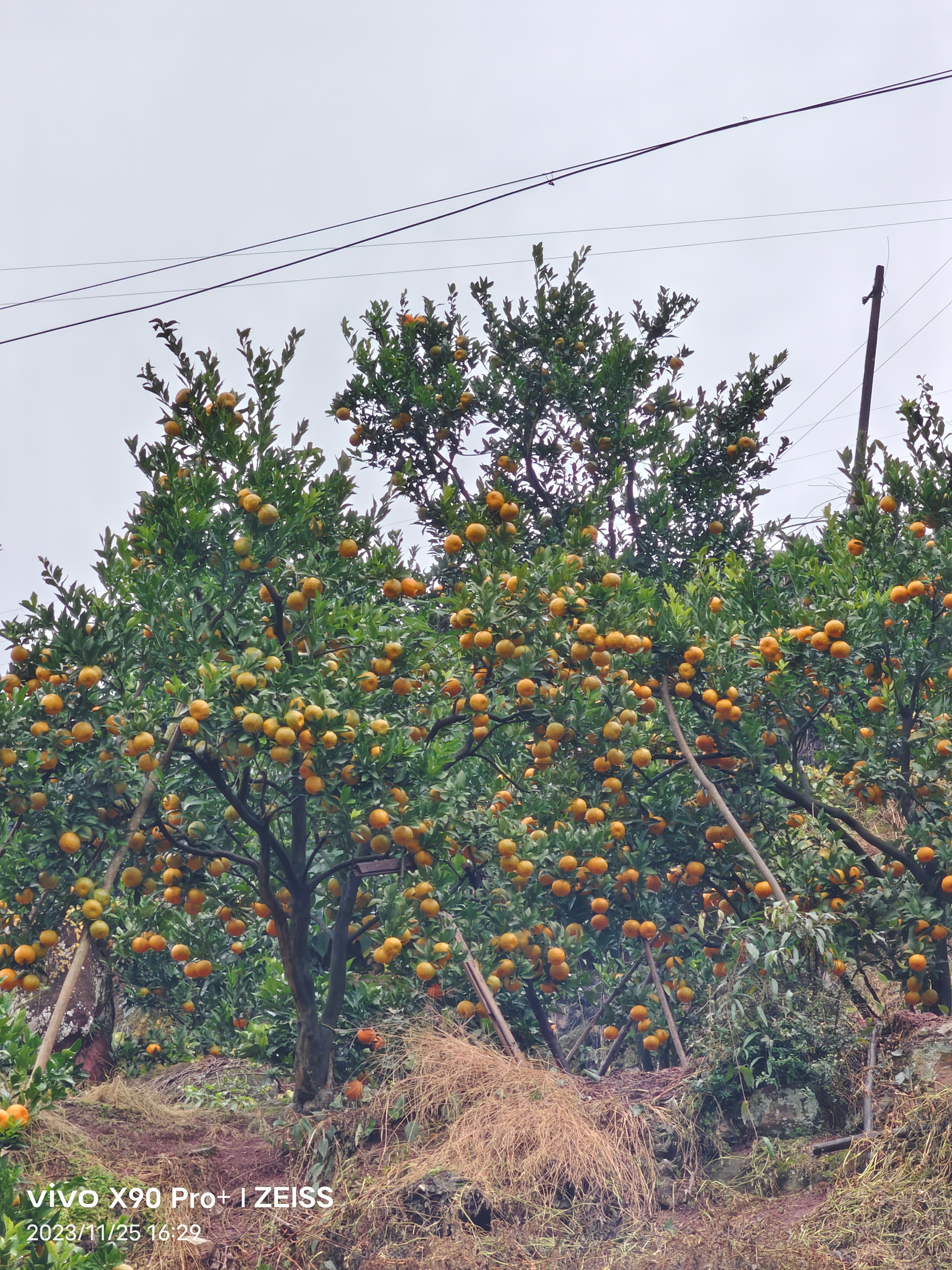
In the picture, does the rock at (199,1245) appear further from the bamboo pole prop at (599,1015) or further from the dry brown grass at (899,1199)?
the dry brown grass at (899,1199)

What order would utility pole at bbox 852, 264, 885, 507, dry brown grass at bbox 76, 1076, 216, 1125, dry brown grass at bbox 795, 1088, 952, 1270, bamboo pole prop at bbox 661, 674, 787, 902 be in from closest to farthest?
dry brown grass at bbox 795, 1088, 952, 1270 → bamboo pole prop at bbox 661, 674, 787, 902 → dry brown grass at bbox 76, 1076, 216, 1125 → utility pole at bbox 852, 264, 885, 507

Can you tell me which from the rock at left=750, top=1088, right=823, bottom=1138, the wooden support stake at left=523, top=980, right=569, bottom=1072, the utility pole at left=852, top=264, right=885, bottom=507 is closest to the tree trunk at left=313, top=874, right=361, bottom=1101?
the wooden support stake at left=523, top=980, right=569, bottom=1072

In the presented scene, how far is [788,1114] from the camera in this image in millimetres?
4836

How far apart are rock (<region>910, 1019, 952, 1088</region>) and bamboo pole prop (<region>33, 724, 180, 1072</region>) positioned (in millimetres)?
3913

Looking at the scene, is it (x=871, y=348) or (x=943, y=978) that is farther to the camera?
(x=871, y=348)

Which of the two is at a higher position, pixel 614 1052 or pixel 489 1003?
pixel 489 1003

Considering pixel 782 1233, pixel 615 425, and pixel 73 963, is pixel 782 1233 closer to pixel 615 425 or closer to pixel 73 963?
pixel 73 963

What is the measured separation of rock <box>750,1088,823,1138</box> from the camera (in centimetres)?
480

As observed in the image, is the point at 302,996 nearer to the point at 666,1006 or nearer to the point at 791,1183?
the point at 666,1006

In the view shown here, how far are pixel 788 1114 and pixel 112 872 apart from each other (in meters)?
3.60

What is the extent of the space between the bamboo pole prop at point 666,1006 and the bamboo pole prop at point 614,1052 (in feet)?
0.93

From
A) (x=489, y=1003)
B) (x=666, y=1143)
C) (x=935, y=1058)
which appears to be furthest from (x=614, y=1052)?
(x=935, y=1058)

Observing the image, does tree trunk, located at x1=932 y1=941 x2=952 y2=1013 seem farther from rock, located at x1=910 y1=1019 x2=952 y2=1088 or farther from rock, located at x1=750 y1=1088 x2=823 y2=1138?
rock, located at x1=750 y1=1088 x2=823 y2=1138

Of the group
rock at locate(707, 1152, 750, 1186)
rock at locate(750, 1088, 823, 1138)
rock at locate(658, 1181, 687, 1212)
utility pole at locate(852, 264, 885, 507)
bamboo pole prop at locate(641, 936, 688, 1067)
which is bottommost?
rock at locate(658, 1181, 687, 1212)
